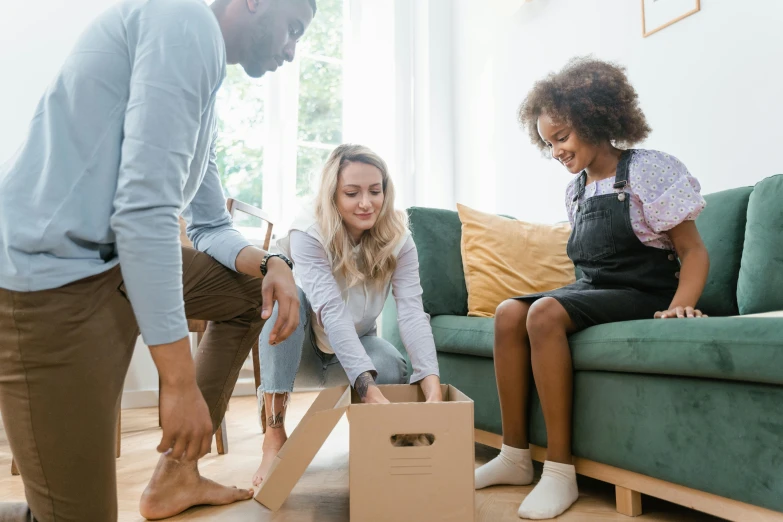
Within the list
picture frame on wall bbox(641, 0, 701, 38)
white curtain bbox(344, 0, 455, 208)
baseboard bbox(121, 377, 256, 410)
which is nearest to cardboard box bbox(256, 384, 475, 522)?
picture frame on wall bbox(641, 0, 701, 38)

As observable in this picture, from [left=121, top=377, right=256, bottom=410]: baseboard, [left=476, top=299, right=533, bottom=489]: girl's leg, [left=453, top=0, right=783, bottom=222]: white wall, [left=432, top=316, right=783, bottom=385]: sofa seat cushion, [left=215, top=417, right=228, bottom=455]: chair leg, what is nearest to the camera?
[left=432, top=316, right=783, bottom=385]: sofa seat cushion

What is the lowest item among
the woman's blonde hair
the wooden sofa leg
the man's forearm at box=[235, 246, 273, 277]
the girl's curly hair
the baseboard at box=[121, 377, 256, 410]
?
the baseboard at box=[121, 377, 256, 410]

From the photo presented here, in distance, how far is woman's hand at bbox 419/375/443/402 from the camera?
4.50ft

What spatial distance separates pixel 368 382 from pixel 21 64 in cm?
215

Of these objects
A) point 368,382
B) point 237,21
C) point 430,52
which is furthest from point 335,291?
point 430,52

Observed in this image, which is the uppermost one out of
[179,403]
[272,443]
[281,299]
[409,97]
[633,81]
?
[409,97]

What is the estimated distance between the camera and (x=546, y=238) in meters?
2.05

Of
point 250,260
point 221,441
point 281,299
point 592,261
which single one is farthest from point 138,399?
point 592,261

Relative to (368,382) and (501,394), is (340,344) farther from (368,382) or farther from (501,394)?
(501,394)

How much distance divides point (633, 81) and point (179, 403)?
224 cm

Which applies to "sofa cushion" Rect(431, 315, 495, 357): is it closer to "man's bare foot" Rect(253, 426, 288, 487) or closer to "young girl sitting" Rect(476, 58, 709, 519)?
"young girl sitting" Rect(476, 58, 709, 519)

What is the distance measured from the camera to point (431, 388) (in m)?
1.40

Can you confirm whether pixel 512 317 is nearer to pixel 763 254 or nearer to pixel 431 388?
pixel 431 388

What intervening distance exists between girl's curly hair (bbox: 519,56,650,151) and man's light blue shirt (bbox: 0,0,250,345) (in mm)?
1121
